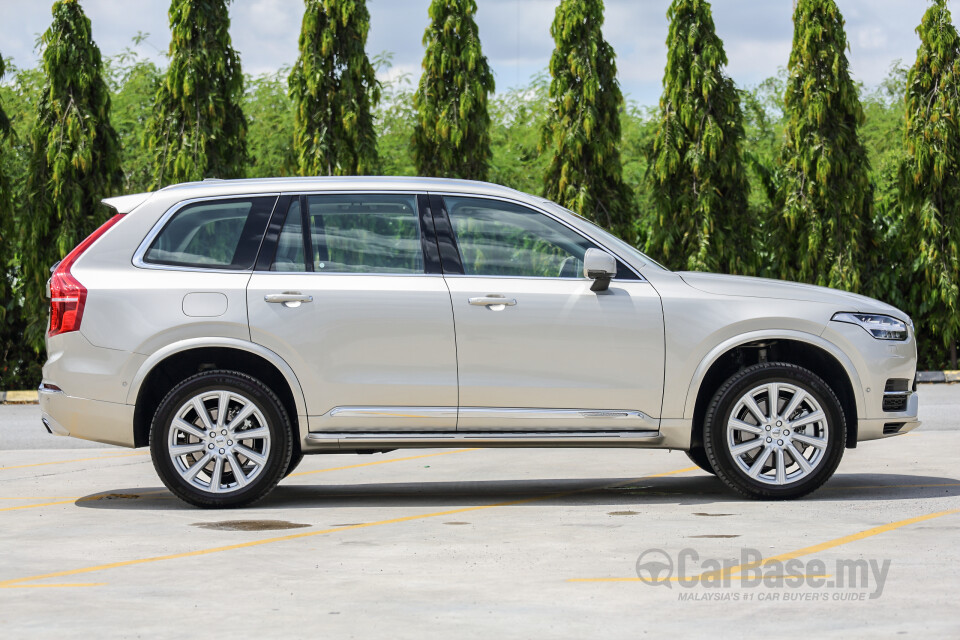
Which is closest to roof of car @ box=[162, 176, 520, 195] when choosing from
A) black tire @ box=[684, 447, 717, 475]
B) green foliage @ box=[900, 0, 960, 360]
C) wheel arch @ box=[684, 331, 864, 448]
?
wheel arch @ box=[684, 331, 864, 448]

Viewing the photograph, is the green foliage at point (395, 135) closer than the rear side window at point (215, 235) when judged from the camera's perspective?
No

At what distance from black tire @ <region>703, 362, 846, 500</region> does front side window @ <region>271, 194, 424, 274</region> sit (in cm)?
202

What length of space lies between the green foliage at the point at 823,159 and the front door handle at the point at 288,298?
12514 millimetres

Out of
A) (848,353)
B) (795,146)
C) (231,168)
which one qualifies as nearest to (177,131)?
(231,168)

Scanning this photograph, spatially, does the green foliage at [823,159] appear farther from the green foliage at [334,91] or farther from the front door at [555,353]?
the front door at [555,353]

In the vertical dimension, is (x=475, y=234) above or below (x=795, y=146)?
below

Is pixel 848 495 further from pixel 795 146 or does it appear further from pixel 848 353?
pixel 795 146

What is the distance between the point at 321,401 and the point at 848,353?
10.6 ft

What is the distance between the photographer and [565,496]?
8.44 metres

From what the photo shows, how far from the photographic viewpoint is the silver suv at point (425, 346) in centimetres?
780

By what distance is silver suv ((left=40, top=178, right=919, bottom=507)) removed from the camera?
7.80m

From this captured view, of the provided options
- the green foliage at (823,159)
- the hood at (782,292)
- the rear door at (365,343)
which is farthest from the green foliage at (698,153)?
the rear door at (365,343)

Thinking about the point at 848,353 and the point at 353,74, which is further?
the point at 353,74

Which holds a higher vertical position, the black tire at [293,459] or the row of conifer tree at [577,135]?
the row of conifer tree at [577,135]
